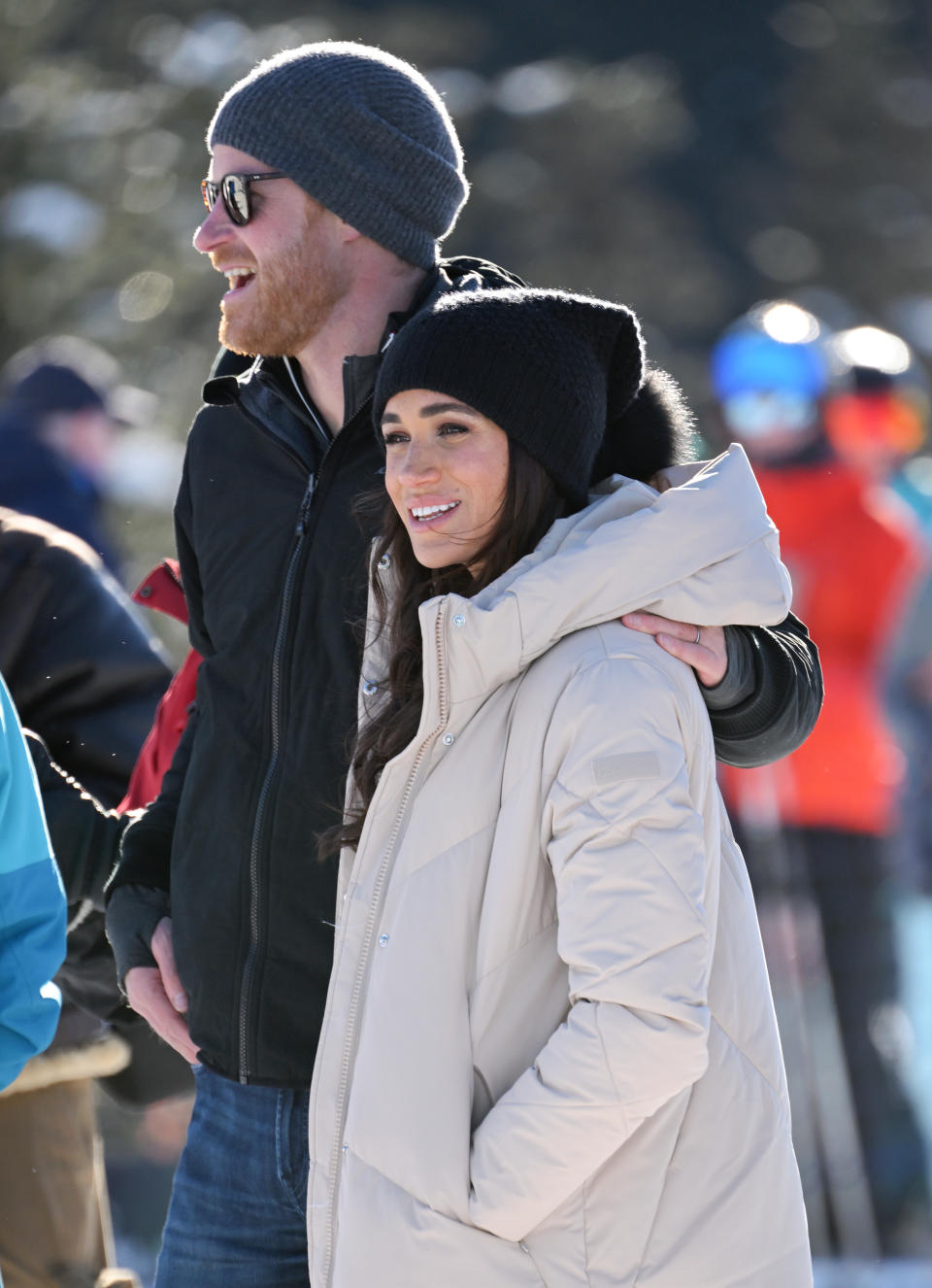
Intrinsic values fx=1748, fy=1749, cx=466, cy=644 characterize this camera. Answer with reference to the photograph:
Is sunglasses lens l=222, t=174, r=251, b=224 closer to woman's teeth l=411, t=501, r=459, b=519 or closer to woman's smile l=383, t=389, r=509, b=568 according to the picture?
woman's smile l=383, t=389, r=509, b=568

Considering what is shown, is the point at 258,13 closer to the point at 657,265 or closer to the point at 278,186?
the point at 657,265

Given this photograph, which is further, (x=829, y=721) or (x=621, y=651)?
(x=829, y=721)

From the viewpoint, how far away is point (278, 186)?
2.67 meters

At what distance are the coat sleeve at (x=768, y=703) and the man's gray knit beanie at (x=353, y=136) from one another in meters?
0.87

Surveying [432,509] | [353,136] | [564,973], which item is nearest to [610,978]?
[564,973]

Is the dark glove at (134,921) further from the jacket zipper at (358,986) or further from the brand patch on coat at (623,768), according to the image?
the brand patch on coat at (623,768)

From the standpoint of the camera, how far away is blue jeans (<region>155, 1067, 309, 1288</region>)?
2.41m

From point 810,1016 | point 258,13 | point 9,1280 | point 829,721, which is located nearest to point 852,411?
point 829,721

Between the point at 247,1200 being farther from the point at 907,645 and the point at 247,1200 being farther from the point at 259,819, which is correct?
the point at 907,645

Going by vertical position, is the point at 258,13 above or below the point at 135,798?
below

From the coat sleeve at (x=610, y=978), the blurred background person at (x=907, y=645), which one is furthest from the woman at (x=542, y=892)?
the blurred background person at (x=907, y=645)

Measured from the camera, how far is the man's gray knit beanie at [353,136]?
2.65 metres

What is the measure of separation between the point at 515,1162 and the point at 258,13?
1280 cm

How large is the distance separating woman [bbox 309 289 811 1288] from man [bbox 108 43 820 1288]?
0.18 metres
